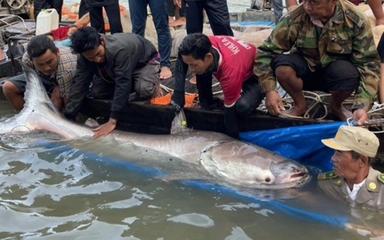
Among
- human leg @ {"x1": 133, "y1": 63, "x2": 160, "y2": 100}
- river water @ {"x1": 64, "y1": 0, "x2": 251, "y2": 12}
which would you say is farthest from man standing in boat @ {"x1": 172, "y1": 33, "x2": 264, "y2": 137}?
river water @ {"x1": 64, "y1": 0, "x2": 251, "y2": 12}

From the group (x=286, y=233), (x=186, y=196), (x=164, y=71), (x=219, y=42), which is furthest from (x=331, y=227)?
(x=164, y=71)

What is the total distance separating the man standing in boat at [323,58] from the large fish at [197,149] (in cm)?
57

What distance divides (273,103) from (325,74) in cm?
55

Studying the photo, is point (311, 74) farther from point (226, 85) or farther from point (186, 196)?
point (186, 196)

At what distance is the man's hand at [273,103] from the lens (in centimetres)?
510

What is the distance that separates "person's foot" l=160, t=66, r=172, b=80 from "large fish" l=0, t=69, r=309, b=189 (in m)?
1.08

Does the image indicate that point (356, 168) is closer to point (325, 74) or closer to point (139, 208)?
point (325, 74)

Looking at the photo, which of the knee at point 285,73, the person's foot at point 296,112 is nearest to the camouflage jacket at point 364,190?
the person's foot at point 296,112

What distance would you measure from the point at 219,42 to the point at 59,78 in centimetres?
210

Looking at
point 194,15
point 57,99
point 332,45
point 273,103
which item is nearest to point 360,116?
point 332,45

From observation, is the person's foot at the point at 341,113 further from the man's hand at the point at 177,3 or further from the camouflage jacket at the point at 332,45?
the man's hand at the point at 177,3

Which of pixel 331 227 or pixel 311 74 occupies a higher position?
pixel 311 74

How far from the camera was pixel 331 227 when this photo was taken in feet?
13.3

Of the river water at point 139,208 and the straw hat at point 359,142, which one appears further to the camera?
the river water at point 139,208
